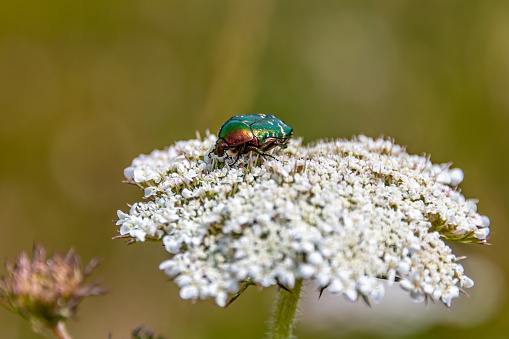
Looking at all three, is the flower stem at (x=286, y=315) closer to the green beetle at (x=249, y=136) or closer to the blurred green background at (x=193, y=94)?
the green beetle at (x=249, y=136)

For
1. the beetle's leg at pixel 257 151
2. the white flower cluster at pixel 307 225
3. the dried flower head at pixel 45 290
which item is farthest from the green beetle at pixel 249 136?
the dried flower head at pixel 45 290

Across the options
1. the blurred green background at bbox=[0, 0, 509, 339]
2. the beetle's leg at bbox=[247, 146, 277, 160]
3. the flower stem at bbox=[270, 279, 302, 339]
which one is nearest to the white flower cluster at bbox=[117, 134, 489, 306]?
the beetle's leg at bbox=[247, 146, 277, 160]

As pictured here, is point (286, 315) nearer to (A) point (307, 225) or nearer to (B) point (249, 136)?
(A) point (307, 225)

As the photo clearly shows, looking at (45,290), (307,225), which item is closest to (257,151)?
(307,225)

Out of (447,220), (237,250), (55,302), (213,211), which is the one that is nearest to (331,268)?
(237,250)

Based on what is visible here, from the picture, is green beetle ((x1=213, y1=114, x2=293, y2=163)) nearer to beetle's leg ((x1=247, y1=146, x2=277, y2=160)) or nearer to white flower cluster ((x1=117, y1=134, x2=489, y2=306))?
beetle's leg ((x1=247, y1=146, x2=277, y2=160))
